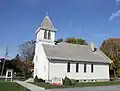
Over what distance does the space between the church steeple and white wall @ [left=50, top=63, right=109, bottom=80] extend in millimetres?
6584

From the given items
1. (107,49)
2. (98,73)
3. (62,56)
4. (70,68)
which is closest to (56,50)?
(62,56)

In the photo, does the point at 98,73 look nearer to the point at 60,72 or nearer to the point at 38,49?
the point at 60,72

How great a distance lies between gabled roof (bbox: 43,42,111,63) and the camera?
101ft

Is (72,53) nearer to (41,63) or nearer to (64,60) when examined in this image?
(64,60)

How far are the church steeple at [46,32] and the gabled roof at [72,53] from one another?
68.4 inches

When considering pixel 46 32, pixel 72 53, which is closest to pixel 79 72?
pixel 72 53

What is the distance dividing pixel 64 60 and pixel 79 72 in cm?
392

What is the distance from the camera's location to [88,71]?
33.0 metres

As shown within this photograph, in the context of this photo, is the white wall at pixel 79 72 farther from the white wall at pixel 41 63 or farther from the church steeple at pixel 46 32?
the church steeple at pixel 46 32

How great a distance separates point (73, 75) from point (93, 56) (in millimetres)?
7075

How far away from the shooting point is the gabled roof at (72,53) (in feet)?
101

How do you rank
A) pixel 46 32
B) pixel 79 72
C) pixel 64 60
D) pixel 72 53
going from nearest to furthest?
pixel 64 60, pixel 79 72, pixel 72 53, pixel 46 32

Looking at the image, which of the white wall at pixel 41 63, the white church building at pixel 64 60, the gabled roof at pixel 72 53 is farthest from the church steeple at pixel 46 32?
the gabled roof at pixel 72 53

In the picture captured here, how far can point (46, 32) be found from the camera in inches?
1352
